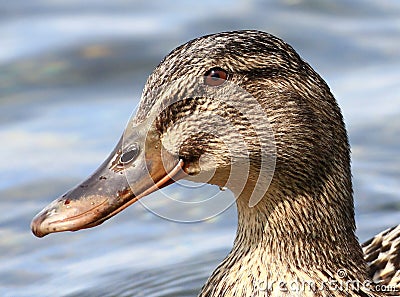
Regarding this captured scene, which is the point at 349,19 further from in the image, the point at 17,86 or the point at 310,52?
the point at 17,86

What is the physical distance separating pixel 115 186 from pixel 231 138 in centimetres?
58

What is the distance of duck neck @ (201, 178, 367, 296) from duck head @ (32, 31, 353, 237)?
9.7 inches

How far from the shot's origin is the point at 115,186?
17.6 feet

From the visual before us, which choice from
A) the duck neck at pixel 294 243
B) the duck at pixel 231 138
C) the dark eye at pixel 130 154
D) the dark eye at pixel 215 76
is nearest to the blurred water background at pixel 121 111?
the duck neck at pixel 294 243

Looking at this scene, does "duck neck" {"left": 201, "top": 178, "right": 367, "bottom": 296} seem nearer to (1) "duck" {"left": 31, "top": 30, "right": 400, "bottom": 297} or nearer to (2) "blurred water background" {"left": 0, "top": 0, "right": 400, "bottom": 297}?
(1) "duck" {"left": 31, "top": 30, "right": 400, "bottom": 297}

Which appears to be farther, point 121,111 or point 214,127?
point 121,111

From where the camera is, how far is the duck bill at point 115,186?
532cm

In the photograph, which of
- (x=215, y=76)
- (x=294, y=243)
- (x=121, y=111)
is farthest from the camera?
(x=121, y=111)

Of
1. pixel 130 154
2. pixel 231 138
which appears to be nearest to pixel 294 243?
pixel 231 138

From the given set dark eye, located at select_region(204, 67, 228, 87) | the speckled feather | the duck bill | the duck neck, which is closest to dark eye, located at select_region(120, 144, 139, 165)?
the duck bill

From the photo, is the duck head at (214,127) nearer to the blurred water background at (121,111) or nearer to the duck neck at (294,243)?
the duck neck at (294,243)

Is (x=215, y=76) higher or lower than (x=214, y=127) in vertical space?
higher

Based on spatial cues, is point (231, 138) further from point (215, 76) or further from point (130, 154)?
point (130, 154)

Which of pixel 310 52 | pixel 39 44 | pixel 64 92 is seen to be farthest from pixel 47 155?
pixel 310 52
